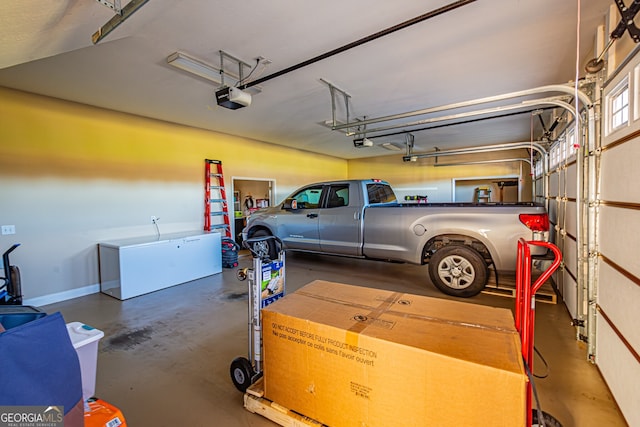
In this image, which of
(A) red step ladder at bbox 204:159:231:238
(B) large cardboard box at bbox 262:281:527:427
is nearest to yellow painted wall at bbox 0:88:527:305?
(A) red step ladder at bbox 204:159:231:238

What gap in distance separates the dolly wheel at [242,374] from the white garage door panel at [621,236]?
8.24 ft

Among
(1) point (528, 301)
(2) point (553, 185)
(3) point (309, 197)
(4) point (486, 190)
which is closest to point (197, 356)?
(1) point (528, 301)

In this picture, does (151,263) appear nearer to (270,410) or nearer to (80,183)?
(80,183)

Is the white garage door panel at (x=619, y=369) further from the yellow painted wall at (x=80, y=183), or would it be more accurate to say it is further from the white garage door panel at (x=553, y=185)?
the yellow painted wall at (x=80, y=183)

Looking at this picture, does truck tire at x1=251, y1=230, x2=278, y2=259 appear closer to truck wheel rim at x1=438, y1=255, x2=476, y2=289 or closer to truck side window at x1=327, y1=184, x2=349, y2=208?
truck wheel rim at x1=438, y1=255, x2=476, y2=289

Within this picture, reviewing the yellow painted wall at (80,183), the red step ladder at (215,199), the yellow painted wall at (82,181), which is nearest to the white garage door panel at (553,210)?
the red step ladder at (215,199)

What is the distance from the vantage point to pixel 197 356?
102 inches

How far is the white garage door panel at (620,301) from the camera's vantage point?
5.48 feet

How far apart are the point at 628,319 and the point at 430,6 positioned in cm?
252

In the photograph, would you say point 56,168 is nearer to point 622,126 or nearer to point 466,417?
point 466,417

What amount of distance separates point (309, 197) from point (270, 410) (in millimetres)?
4311

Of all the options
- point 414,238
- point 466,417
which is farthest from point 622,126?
point 414,238

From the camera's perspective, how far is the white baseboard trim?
393 centimetres

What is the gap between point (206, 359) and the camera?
100.0 inches
